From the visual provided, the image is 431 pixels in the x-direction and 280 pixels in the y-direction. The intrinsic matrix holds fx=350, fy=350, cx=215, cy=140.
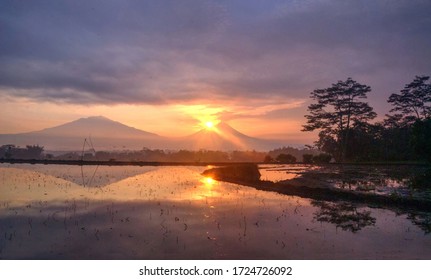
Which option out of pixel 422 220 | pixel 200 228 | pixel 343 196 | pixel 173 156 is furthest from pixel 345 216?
pixel 173 156

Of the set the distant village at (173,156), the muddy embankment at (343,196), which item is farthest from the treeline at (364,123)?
the muddy embankment at (343,196)

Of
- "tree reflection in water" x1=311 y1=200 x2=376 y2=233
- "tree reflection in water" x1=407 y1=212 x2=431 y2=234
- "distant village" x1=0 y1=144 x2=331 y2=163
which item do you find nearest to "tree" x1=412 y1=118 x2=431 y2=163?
"tree reflection in water" x1=311 y1=200 x2=376 y2=233

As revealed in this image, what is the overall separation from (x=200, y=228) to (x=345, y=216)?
574 cm

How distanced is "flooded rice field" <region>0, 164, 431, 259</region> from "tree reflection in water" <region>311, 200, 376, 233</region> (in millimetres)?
37

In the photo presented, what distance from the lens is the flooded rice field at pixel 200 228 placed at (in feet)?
29.1

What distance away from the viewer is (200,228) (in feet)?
36.4

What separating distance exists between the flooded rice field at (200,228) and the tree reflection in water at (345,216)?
4 cm

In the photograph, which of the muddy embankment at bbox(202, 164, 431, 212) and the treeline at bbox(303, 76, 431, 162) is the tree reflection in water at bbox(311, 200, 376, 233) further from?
the treeline at bbox(303, 76, 431, 162)

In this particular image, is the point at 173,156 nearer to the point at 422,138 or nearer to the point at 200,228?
the point at 422,138

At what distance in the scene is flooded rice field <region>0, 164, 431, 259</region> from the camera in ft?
29.1

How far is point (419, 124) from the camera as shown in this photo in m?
28.2

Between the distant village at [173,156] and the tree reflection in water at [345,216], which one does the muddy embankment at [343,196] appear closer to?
the tree reflection in water at [345,216]

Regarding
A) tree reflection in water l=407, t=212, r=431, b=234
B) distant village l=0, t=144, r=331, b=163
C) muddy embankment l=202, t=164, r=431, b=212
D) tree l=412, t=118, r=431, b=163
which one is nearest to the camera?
tree reflection in water l=407, t=212, r=431, b=234

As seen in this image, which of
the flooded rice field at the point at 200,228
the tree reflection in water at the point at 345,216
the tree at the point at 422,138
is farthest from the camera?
the tree at the point at 422,138
